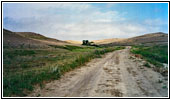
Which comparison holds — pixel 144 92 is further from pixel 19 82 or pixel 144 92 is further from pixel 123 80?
pixel 19 82

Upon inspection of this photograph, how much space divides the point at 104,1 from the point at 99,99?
4604 mm

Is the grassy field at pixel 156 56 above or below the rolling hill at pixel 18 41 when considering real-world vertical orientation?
below

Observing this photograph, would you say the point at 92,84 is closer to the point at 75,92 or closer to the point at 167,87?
the point at 75,92

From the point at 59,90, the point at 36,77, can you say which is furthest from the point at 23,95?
the point at 36,77

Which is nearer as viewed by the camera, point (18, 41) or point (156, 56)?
point (156, 56)

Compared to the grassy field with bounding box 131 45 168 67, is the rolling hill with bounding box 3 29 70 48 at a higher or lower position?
higher

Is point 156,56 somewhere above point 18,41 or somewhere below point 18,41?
below

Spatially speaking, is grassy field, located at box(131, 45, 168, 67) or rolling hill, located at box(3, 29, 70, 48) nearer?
grassy field, located at box(131, 45, 168, 67)

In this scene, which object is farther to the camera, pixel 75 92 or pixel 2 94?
pixel 75 92

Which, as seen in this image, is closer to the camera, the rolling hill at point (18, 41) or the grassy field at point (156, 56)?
the grassy field at point (156, 56)

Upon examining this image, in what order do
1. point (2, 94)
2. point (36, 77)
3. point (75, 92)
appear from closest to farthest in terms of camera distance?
1. point (2, 94)
2. point (75, 92)
3. point (36, 77)

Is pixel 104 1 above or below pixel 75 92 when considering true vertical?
above

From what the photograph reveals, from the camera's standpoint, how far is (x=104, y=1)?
33.8 ft

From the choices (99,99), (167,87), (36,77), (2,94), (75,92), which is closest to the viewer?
(99,99)
